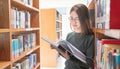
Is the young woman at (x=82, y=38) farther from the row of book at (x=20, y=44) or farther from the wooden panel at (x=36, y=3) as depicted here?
the wooden panel at (x=36, y=3)

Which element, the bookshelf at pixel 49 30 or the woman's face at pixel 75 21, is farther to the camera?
the bookshelf at pixel 49 30

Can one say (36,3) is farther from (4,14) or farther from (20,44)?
(4,14)

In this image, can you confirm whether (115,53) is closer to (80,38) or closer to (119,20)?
(119,20)

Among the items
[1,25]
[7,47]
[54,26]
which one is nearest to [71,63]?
[7,47]

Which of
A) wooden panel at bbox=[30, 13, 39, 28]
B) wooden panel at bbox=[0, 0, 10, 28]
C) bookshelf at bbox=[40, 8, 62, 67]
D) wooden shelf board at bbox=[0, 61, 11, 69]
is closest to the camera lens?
wooden shelf board at bbox=[0, 61, 11, 69]

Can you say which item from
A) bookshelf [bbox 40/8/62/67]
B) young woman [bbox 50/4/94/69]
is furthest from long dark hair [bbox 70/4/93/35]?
bookshelf [bbox 40/8/62/67]

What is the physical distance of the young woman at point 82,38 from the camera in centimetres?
166

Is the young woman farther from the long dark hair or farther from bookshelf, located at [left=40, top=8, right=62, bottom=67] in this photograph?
bookshelf, located at [left=40, top=8, right=62, bottom=67]

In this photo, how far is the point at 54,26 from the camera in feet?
18.0

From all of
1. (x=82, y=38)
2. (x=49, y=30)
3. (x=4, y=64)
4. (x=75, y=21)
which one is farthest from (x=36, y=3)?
(x=49, y=30)

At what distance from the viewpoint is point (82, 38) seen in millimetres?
1784

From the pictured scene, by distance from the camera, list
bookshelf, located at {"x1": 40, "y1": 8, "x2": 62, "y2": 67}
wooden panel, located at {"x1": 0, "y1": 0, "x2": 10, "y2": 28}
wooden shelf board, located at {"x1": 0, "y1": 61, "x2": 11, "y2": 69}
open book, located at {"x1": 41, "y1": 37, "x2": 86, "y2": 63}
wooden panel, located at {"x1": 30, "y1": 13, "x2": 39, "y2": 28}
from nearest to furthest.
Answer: wooden shelf board, located at {"x1": 0, "y1": 61, "x2": 11, "y2": 69}, wooden panel, located at {"x1": 0, "y1": 0, "x2": 10, "y2": 28}, open book, located at {"x1": 41, "y1": 37, "x2": 86, "y2": 63}, wooden panel, located at {"x1": 30, "y1": 13, "x2": 39, "y2": 28}, bookshelf, located at {"x1": 40, "y1": 8, "x2": 62, "y2": 67}

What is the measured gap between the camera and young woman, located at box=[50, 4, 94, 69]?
1662 millimetres

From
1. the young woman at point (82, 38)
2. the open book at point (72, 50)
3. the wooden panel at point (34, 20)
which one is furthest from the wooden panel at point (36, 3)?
the open book at point (72, 50)
